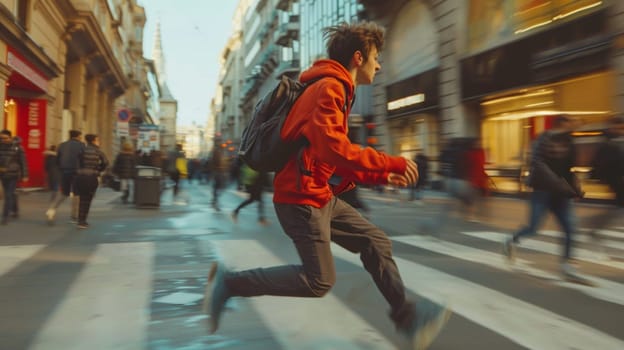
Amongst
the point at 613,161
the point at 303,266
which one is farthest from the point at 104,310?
the point at 613,161

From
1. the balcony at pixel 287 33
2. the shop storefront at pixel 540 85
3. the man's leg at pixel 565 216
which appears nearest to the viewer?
the man's leg at pixel 565 216

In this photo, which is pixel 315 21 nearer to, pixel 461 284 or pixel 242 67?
pixel 461 284

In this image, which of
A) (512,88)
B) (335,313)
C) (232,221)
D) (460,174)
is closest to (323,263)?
(335,313)

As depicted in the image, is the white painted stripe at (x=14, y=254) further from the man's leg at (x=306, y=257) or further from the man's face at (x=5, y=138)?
the man's leg at (x=306, y=257)

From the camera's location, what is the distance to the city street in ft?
10.9

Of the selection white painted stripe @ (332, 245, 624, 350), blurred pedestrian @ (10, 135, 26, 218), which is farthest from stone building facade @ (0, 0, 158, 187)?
white painted stripe @ (332, 245, 624, 350)

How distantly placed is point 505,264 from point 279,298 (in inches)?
111

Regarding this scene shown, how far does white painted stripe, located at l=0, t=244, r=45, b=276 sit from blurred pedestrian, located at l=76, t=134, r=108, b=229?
6.73ft

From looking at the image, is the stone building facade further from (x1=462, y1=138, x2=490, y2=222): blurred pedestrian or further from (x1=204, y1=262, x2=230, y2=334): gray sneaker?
(x1=204, y1=262, x2=230, y2=334): gray sneaker

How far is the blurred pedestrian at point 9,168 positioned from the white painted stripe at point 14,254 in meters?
2.93

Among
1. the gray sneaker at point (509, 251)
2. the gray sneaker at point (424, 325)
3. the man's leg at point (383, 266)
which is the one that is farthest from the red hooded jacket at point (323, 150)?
the gray sneaker at point (509, 251)

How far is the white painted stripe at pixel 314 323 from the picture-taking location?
324 cm

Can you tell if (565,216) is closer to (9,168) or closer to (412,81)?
(9,168)

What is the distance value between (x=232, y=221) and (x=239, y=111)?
78353mm
